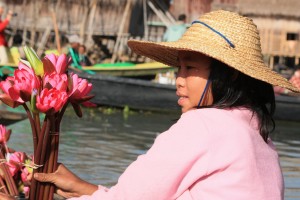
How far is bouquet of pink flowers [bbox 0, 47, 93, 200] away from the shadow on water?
4.20 metres

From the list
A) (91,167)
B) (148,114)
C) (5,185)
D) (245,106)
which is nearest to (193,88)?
(245,106)

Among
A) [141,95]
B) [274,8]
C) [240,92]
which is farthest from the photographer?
[274,8]

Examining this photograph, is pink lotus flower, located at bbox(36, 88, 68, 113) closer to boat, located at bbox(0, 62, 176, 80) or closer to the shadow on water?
the shadow on water

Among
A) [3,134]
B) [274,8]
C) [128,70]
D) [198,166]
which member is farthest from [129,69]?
[198,166]

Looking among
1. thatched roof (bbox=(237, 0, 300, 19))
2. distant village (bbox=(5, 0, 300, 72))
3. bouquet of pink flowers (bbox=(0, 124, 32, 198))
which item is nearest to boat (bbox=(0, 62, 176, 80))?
distant village (bbox=(5, 0, 300, 72))

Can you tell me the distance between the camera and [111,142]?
1000cm

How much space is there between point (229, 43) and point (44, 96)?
27.0 inches

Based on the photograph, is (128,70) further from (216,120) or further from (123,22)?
(216,120)

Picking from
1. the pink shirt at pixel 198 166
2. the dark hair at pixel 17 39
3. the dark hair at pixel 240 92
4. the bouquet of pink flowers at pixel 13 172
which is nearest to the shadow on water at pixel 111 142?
the bouquet of pink flowers at pixel 13 172

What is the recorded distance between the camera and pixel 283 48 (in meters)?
24.7

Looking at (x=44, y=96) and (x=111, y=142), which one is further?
(x=111, y=142)

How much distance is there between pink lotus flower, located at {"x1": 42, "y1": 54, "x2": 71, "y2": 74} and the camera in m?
2.94

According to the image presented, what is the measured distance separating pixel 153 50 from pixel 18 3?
19.9 meters

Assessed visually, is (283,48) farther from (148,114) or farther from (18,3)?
(148,114)
